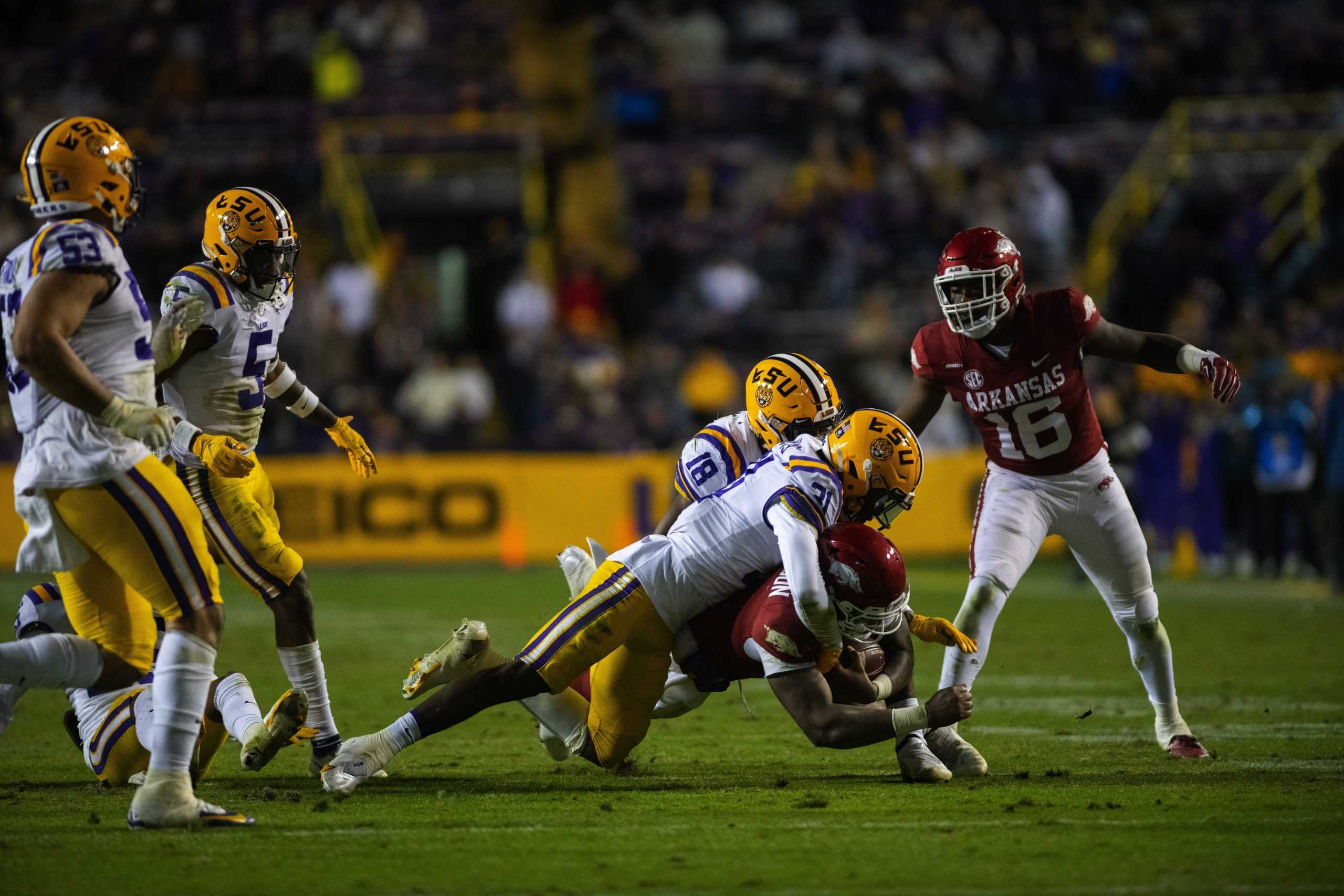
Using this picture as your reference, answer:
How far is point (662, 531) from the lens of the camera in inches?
262

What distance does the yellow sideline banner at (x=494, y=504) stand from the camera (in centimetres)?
1659

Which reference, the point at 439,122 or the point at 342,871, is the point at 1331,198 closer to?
the point at 439,122

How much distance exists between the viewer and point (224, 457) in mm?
5535

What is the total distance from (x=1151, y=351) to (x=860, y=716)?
2.08 meters

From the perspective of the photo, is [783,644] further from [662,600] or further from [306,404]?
[306,404]

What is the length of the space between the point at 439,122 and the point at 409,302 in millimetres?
3190

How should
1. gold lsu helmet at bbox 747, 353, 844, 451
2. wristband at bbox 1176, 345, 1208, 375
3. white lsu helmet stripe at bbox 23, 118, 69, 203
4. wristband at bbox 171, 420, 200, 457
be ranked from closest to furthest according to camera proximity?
white lsu helmet stripe at bbox 23, 118, 69, 203
wristband at bbox 171, 420, 200, 457
wristband at bbox 1176, 345, 1208, 375
gold lsu helmet at bbox 747, 353, 844, 451

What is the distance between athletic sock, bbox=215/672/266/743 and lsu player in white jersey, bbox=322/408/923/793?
14.5 inches

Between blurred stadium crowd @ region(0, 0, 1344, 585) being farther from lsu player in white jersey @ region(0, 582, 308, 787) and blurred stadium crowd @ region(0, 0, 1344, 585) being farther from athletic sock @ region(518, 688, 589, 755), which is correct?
lsu player in white jersey @ region(0, 582, 308, 787)

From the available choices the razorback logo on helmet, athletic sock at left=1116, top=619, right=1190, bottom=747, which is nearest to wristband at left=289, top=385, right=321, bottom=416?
the razorback logo on helmet

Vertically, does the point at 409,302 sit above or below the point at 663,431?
above

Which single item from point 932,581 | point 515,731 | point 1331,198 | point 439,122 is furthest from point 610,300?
point 515,731

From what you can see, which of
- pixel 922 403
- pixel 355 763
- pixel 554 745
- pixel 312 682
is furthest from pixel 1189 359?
pixel 312 682

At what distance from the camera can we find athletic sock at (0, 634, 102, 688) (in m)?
5.41
